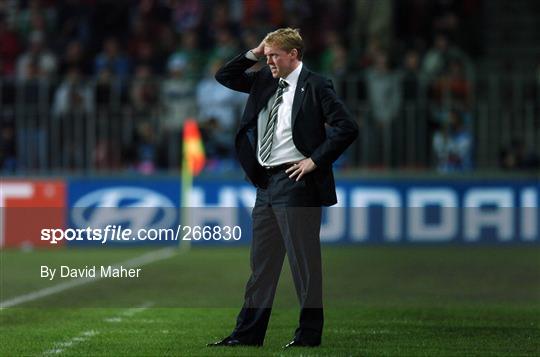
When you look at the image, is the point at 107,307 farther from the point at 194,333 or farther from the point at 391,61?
the point at 391,61

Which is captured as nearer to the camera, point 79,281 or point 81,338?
point 81,338

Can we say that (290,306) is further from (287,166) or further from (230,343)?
(287,166)

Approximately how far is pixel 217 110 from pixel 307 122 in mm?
14073

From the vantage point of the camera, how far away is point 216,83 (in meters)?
23.5

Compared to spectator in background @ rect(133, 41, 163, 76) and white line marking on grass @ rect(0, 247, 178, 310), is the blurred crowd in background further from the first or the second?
white line marking on grass @ rect(0, 247, 178, 310)

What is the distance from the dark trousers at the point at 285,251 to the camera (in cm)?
971

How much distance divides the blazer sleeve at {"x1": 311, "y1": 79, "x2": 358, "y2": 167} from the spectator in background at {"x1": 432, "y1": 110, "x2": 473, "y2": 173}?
1380 centimetres

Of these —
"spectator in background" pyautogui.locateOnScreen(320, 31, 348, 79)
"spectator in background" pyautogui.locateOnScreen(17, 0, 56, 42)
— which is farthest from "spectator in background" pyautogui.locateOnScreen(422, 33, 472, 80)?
"spectator in background" pyautogui.locateOnScreen(17, 0, 56, 42)

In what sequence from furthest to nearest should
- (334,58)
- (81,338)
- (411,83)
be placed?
(334,58), (411,83), (81,338)

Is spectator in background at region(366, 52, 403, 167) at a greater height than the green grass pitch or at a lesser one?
greater

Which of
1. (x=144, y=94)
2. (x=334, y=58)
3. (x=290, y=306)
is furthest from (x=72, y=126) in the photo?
(x=290, y=306)

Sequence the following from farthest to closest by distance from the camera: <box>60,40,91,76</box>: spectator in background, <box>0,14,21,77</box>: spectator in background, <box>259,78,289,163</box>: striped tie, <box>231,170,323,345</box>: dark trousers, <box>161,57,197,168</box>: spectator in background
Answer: <box>0,14,21,77</box>: spectator in background < <box>60,40,91,76</box>: spectator in background < <box>161,57,197,168</box>: spectator in background < <box>259,78,289,163</box>: striped tie < <box>231,170,323,345</box>: dark trousers

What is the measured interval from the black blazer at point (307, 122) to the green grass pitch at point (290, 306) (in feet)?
4.12

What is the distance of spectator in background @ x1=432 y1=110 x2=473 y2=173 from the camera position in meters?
23.3
